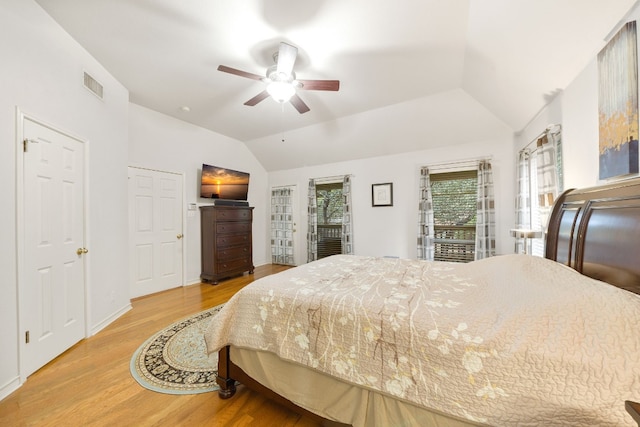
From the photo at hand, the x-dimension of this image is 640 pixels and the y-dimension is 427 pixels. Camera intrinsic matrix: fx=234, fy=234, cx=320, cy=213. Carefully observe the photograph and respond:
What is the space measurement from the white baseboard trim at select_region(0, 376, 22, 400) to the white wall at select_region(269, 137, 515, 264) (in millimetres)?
4453

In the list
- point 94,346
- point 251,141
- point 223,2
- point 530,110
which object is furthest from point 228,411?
point 251,141

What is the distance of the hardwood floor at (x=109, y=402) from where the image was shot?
145cm

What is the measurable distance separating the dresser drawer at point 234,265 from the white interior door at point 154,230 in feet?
2.18

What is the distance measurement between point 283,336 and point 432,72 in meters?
3.18

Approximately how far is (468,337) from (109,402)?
228cm

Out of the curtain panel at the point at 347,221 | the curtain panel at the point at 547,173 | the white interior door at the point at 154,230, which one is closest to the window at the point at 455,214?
the curtain panel at the point at 547,173

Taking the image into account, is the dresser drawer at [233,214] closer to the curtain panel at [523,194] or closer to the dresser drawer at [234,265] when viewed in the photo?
the dresser drawer at [234,265]

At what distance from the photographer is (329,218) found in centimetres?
555

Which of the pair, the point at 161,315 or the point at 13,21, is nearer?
the point at 13,21

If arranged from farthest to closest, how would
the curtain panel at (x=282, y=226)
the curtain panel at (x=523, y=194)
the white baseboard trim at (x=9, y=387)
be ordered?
the curtain panel at (x=282, y=226) < the curtain panel at (x=523, y=194) < the white baseboard trim at (x=9, y=387)

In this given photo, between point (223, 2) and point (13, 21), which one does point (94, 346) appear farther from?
point (223, 2)

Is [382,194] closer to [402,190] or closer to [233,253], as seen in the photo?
[402,190]

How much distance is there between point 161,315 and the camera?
298 centimetres

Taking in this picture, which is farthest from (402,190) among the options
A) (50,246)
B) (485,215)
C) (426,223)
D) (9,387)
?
(9,387)
